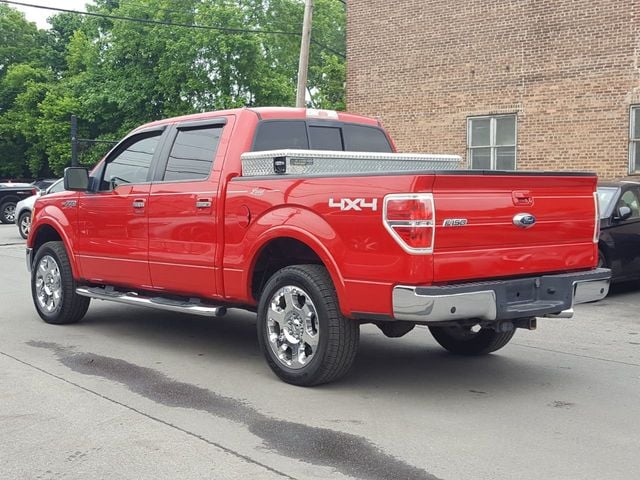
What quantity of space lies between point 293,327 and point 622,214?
640 centimetres

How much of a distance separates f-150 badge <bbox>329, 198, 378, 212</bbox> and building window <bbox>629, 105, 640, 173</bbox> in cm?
1221

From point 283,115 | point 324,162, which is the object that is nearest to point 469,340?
point 324,162

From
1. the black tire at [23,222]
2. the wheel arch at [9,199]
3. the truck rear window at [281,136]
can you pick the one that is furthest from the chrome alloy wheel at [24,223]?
the truck rear window at [281,136]

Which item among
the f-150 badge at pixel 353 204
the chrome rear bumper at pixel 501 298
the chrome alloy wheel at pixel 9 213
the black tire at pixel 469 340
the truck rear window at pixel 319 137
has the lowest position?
the chrome alloy wheel at pixel 9 213

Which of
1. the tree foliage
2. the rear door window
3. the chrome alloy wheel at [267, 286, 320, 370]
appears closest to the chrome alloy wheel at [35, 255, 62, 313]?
the rear door window

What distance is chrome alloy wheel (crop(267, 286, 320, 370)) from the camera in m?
5.80

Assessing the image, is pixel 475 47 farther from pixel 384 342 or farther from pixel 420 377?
pixel 420 377

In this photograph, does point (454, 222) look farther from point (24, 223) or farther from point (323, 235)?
point (24, 223)

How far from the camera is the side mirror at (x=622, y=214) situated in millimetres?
10680

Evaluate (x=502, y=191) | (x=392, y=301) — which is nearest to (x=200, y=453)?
(x=392, y=301)

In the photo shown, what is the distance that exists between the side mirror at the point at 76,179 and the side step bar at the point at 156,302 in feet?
3.34

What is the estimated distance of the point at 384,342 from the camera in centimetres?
771

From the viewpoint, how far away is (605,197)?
10977 millimetres

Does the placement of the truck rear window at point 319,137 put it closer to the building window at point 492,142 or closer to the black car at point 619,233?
the black car at point 619,233
